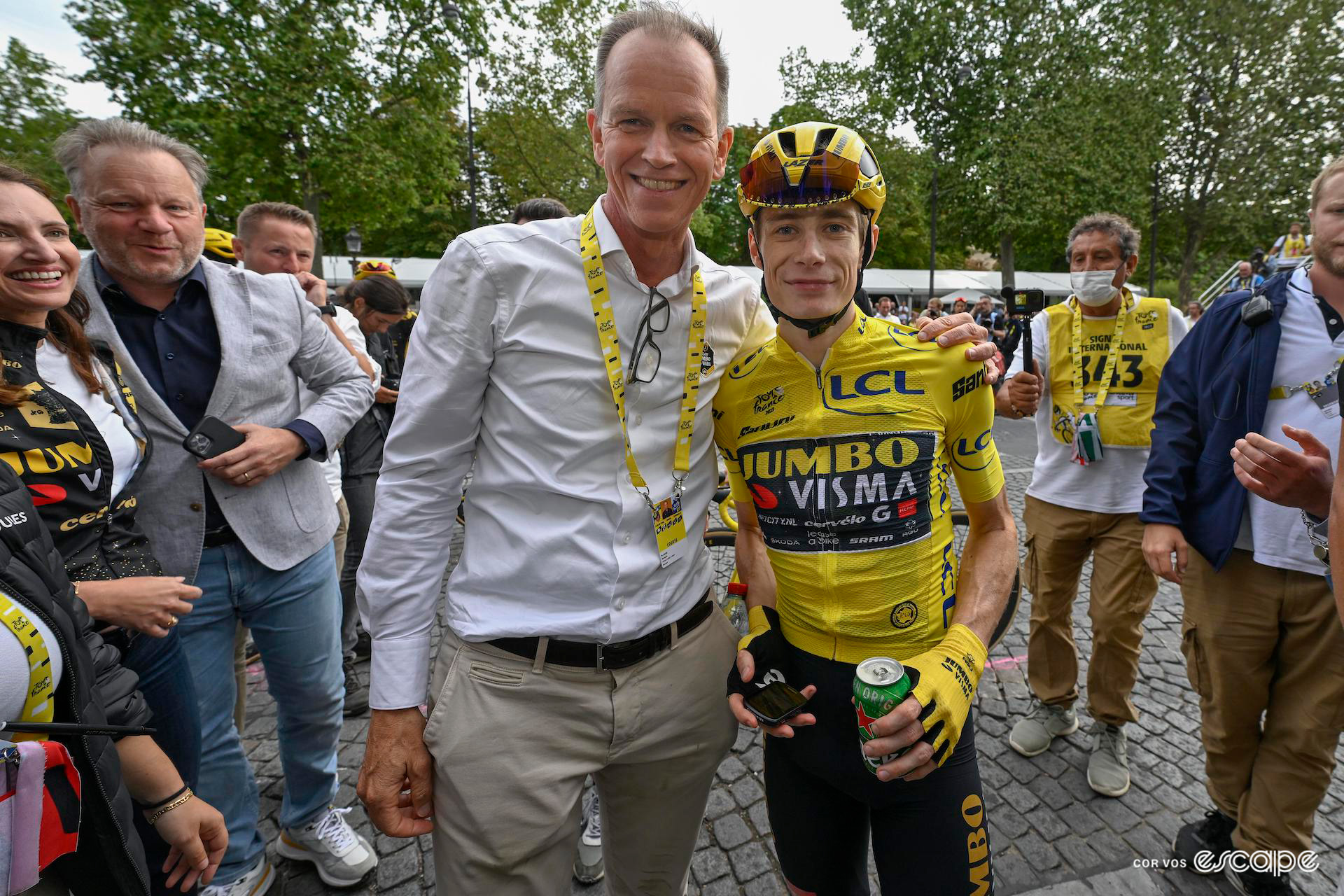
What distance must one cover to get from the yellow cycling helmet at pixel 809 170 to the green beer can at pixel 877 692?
127cm

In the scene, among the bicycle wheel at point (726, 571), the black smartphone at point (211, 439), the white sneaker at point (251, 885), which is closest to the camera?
the black smartphone at point (211, 439)

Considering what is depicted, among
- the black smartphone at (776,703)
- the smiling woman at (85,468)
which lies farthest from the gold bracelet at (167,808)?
the black smartphone at (776,703)

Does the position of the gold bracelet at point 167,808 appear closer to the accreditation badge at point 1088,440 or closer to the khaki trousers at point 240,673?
the khaki trousers at point 240,673

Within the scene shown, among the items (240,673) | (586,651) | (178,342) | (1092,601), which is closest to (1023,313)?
(1092,601)

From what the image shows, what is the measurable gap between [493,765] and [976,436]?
1605 mm

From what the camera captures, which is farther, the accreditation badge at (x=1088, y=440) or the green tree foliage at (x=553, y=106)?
the green tree foliage at (x=553, y=106)

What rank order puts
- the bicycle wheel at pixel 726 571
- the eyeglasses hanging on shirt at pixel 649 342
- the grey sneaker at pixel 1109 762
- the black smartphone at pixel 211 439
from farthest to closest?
1. the grey sneaker at pixel 1109 762
2. the bicycle wheel at pixel 726 571
3. the black smartphone at pixel 211 439
4. the eyeglasses hanging on shirt at pixel 649 342

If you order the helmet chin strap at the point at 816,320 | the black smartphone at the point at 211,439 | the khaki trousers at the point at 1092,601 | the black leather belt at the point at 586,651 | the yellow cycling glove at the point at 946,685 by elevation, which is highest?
the helmet chin strap at the point at 816,320

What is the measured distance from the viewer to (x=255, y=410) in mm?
2514

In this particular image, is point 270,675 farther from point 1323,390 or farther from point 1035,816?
Result: point 1323,390

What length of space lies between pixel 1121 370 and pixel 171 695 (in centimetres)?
457

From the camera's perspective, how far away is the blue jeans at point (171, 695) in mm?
2025

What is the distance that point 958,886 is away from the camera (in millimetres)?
1686

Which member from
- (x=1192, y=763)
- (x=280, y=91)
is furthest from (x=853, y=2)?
(x=1192, y=763)
